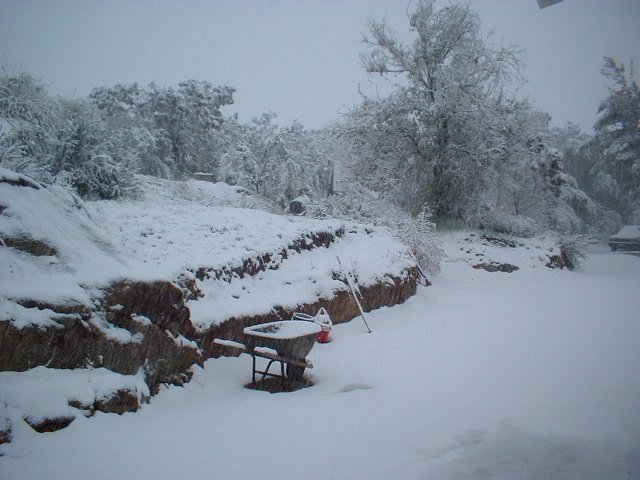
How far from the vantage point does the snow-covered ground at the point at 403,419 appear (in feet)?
9.16

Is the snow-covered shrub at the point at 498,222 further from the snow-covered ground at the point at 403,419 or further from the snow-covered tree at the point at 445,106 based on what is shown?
the snow-covered ground at the point at 403,419

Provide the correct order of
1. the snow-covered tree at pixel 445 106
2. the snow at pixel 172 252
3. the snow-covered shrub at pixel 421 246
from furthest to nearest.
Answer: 1. the snow-covered tree at pixel 445 106
2. the snow-covered shrub at pixel 421 246
3. the snow at pixel 172 252

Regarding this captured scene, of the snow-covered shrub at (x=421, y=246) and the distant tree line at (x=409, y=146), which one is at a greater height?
the distant tree line at (x=409, y=146)

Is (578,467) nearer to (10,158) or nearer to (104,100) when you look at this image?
(10,158)

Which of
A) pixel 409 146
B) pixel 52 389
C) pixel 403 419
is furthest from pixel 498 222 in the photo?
pixel 52 389

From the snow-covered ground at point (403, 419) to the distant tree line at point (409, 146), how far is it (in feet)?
11.8

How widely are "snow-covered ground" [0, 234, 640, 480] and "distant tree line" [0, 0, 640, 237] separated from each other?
3595 mm

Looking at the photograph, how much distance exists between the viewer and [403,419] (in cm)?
359

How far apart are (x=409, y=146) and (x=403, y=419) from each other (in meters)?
14.0

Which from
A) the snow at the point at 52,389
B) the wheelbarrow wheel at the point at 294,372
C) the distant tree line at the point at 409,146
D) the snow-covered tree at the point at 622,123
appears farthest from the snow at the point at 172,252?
the snow-covered tree at the point at 622,123

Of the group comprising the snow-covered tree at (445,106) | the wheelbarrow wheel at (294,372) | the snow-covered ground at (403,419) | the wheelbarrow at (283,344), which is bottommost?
the wheelbarrow wheel at (294,372)

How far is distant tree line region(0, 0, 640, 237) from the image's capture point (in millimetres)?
9102

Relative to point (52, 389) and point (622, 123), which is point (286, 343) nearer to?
point (52, 389)

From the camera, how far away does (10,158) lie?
280 inches
